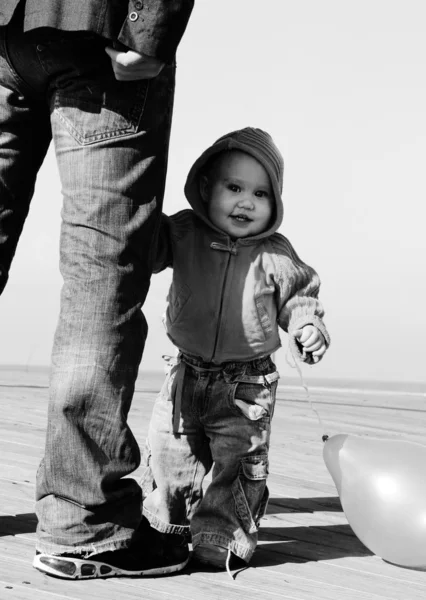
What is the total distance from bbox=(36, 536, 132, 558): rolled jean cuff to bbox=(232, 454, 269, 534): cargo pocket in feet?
1.23

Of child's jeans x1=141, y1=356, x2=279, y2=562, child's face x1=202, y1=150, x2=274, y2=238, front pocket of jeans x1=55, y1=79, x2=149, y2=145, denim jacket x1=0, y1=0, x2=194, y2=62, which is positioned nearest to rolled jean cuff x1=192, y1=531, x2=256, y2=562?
child's jeans x1=141, y1=356, x2=279, y2=562

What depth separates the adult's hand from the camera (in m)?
2.00

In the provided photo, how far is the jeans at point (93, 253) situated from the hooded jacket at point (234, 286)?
33 centimetres

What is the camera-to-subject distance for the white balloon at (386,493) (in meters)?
2.36

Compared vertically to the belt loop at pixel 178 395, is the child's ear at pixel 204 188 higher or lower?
higher

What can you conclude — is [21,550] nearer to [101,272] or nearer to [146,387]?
[101,272]

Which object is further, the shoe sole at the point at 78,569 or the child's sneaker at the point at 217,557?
the child's sneaker at the point at 217,557

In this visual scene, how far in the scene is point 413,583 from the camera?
7.54 ft

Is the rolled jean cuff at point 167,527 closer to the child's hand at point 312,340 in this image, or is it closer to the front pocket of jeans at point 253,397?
the front pocket of jeans at point 253,397

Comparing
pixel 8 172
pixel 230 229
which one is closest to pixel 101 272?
pixel 8 172

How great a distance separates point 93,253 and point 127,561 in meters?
0.63

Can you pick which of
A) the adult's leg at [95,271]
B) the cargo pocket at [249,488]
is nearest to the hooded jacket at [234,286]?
the cargo pocket at [249,488]

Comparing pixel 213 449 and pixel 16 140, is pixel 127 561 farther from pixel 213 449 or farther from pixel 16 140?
pixel 16 140

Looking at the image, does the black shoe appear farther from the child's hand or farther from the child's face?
the child's face
